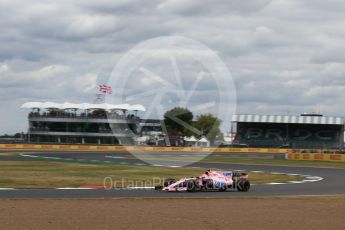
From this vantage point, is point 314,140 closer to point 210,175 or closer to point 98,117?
point 98,117

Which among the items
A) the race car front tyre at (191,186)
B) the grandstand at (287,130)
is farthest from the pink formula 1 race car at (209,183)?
the grandstand at (287,130)

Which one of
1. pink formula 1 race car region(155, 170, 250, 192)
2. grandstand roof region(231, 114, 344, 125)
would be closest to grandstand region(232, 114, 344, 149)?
grandstand roof region(231, 114, 344, 125)

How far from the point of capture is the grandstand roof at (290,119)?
367ft

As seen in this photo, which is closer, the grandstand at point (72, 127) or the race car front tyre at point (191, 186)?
the race car front tyre at point (191, 186)

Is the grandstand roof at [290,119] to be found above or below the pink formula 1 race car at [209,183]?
above

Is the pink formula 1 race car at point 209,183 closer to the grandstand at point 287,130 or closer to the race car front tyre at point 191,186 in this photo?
the race car front tyre at point 191,186

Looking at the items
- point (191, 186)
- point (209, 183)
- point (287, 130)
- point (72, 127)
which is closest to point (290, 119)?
Answer: point (287, 130)

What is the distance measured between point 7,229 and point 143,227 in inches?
108

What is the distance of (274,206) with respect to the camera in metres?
18.6

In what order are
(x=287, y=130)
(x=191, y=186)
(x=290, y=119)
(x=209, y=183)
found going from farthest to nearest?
(x=287, y=130) < (x=290, y=119) < (x=209, y=183) < (x=191, y=186)

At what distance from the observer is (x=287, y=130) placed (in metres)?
116

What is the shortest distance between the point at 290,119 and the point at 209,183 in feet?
299

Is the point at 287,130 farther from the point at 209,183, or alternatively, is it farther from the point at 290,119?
the point at 209,183

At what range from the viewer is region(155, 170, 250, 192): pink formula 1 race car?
928 inches
